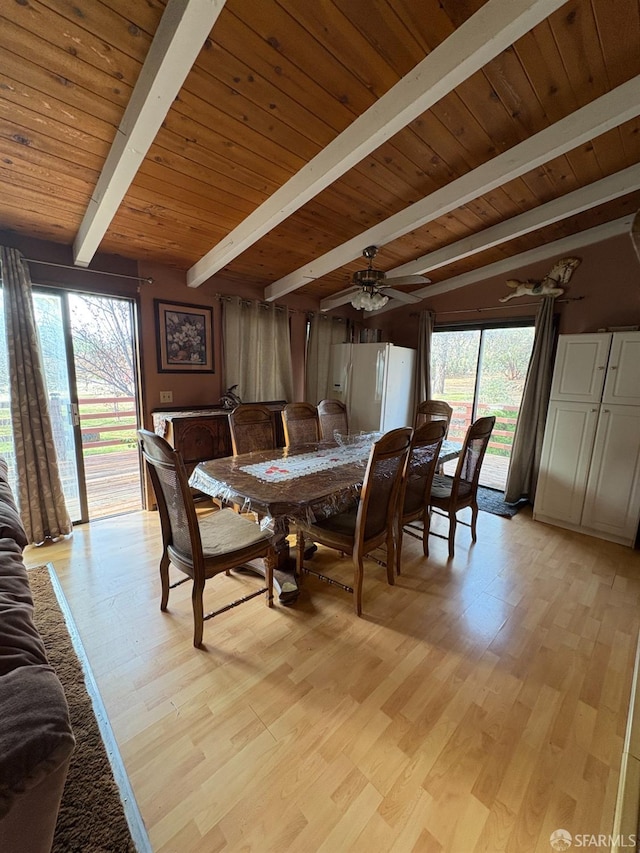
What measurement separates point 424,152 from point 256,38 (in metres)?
1.13

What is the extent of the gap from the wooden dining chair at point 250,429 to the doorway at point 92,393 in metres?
1.24

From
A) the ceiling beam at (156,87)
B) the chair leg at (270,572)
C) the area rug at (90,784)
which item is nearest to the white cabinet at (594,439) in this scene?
the chair leg at (270,572)

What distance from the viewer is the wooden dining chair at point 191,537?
1.53 meters

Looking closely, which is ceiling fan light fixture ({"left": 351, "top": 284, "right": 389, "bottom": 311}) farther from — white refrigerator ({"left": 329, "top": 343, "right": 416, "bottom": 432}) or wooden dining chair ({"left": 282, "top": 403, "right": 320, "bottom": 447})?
white refrigerator ({"left": 329, "top": 343, "right": 416, "bottom": 432})

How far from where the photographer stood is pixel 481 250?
3346 mm

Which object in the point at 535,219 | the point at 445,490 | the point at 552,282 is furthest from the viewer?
the point at 552,282

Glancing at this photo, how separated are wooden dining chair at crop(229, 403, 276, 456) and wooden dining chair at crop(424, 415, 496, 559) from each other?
4.62 ft

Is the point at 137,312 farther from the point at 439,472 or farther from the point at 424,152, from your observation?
the point at 439,472

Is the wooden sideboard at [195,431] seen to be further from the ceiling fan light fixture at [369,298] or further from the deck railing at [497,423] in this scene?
the deck railing at [497,423]

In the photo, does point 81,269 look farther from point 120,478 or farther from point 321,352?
point 321,352

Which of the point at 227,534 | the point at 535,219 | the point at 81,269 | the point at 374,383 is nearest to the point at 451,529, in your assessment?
the point at 227,534

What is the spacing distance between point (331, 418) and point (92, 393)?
2478 mm

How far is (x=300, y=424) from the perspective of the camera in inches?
119

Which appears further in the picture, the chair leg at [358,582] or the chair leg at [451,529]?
the chair leg at [451,529]
